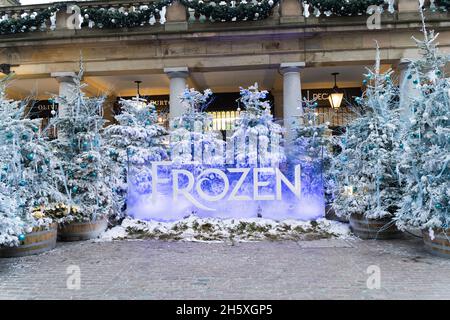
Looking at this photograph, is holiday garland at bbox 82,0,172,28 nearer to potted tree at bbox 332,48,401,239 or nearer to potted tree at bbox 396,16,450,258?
potted tree at bbox 332,48,401,239

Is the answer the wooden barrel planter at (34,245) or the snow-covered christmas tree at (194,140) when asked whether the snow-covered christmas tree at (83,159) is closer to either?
the wooden barrel planter at (34,245)

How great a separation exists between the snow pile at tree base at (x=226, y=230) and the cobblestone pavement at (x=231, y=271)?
0.59 metres

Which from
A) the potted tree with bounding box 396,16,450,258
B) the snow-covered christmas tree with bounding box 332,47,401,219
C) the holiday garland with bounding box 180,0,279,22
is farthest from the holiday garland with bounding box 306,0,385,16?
the potted tree with bounding box 396,16,450,258

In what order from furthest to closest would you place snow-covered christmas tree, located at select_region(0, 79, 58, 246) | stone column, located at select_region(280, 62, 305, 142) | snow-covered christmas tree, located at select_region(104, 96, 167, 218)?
stone column, located at select_region(280, 62, 305, 142)
snow-covered christmas tree, located at select_region(104, 96, 167, 218)
snow-covered christmas tree, located at select_region(0, 79, 58, 246)

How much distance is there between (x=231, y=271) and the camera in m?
5.68

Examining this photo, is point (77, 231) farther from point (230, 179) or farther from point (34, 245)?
point (230, 179)

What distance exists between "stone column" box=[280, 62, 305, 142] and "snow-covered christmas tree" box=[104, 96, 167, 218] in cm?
424

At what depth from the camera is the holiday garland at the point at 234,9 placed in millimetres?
12039

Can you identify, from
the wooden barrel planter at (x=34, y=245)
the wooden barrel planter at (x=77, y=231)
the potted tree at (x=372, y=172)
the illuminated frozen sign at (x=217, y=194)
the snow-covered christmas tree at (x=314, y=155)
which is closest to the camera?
the wooden barrel planter at (x=34, y=245)

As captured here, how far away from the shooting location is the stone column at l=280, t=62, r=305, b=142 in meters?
11.9

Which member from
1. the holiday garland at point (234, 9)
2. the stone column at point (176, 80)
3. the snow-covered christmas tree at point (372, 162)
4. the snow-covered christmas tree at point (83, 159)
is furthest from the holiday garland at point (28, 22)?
the snow-covered christmas tree at point (372, 162)

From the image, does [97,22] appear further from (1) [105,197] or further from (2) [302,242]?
(2) [302,242]

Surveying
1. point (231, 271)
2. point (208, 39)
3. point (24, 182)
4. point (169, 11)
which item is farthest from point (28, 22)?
point (231, 271)

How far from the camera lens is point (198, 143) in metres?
9.69
